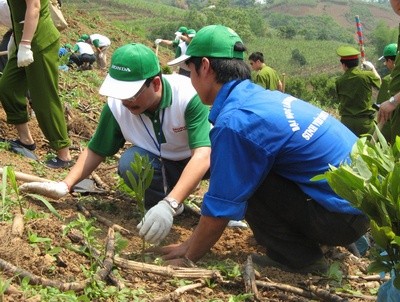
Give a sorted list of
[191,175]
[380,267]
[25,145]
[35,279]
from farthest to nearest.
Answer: [25,145]
[191,175]
[35,279]
[380,267]

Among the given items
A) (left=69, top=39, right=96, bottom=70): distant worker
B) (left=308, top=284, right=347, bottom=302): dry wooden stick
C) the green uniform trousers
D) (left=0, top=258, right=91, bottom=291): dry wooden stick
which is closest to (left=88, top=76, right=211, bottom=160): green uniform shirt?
the green uniform trousers

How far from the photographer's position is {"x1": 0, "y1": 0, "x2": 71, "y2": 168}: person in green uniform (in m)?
3.97

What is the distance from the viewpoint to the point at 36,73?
4.13 metres

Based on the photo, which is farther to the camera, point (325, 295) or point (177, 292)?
point (325, 295)

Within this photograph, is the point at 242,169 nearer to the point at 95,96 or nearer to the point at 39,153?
the point at 39,153

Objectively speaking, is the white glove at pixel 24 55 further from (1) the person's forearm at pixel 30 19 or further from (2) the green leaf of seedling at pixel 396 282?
(2) the green leaf of seedling at pixel 396 282

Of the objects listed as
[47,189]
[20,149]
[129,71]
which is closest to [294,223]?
[129,71]

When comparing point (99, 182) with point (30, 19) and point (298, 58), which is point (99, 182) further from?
point (298, 58)

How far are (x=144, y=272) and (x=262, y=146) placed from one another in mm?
702

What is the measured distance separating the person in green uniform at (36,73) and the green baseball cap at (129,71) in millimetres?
1100

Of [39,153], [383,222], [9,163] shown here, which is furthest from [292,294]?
[39,153]

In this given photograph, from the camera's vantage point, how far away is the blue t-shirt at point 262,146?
2.52 metres

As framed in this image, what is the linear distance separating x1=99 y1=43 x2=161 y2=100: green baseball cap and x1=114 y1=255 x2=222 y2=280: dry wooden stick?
854 mm

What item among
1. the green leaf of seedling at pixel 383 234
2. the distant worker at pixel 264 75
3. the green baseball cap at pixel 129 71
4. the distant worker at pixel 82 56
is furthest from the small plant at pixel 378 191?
the distant worker at pixel 82 56
